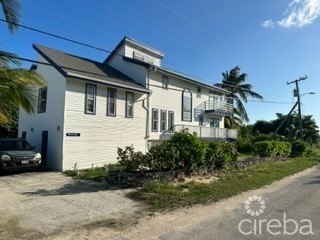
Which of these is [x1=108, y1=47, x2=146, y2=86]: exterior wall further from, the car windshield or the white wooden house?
the car windshield

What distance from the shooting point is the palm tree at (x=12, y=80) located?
8.63m

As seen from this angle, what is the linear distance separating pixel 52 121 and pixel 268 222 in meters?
13.5

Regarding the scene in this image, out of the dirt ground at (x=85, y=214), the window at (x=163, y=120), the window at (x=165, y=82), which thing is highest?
the window at (x=165, y=82)

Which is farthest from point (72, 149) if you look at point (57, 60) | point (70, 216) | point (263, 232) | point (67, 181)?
point (263, 232)

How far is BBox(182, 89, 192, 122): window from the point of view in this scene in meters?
27.2

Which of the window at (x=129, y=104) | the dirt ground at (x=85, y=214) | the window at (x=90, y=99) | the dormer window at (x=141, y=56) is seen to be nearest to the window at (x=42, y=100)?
the window at (x=90, y=99)

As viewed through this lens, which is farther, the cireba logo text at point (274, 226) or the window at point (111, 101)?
the window at point (111, 101)

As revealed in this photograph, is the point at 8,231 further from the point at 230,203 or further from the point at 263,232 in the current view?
the point at 230,203

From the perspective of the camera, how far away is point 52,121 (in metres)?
18.1

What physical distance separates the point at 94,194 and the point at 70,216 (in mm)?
2775

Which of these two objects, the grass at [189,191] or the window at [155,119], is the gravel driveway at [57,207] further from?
the window at [155,119]

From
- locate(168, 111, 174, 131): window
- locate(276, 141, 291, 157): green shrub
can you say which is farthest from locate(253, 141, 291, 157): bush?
locate(168, 111, 174, 131): window

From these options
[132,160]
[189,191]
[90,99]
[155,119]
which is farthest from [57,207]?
[155,119]

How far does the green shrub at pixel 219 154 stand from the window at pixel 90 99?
7071 mm
